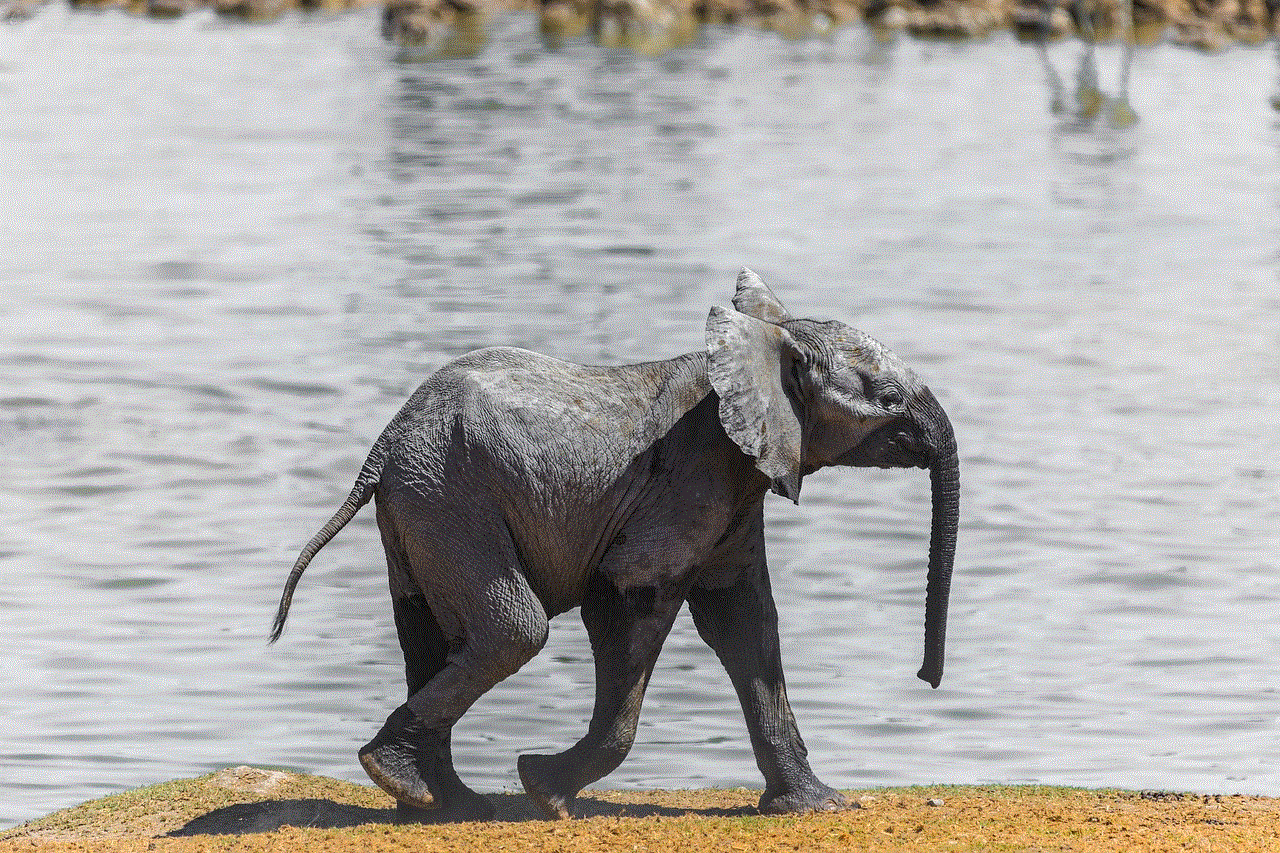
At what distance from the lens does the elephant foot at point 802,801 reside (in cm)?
762

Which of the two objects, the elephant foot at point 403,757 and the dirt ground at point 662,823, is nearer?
the dirt ground at point 662,823

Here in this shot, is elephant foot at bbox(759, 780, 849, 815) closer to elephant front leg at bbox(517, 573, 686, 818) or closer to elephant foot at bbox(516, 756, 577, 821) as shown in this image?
elephant front leg at bbox(517, 573, 686, 818)

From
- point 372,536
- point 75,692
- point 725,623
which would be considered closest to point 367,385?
point 372,536

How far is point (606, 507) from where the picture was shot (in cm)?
735

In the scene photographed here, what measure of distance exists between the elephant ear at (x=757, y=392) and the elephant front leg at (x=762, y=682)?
603mm

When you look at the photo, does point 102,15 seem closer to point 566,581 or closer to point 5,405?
point 5,405

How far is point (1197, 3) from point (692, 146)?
1162 inches

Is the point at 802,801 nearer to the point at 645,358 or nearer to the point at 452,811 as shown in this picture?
the point at 452,811

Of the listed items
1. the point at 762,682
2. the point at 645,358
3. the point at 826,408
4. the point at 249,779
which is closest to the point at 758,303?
the point at 826,408

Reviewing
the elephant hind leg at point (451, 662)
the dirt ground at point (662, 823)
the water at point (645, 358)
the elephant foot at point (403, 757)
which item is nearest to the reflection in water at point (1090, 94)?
the water at point (645, 358)

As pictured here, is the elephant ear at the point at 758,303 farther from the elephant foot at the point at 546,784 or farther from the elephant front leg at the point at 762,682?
the elephant foot at the point at 546,784

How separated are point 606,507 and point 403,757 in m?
1.16

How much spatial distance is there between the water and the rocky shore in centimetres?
1353

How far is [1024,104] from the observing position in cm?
4609
